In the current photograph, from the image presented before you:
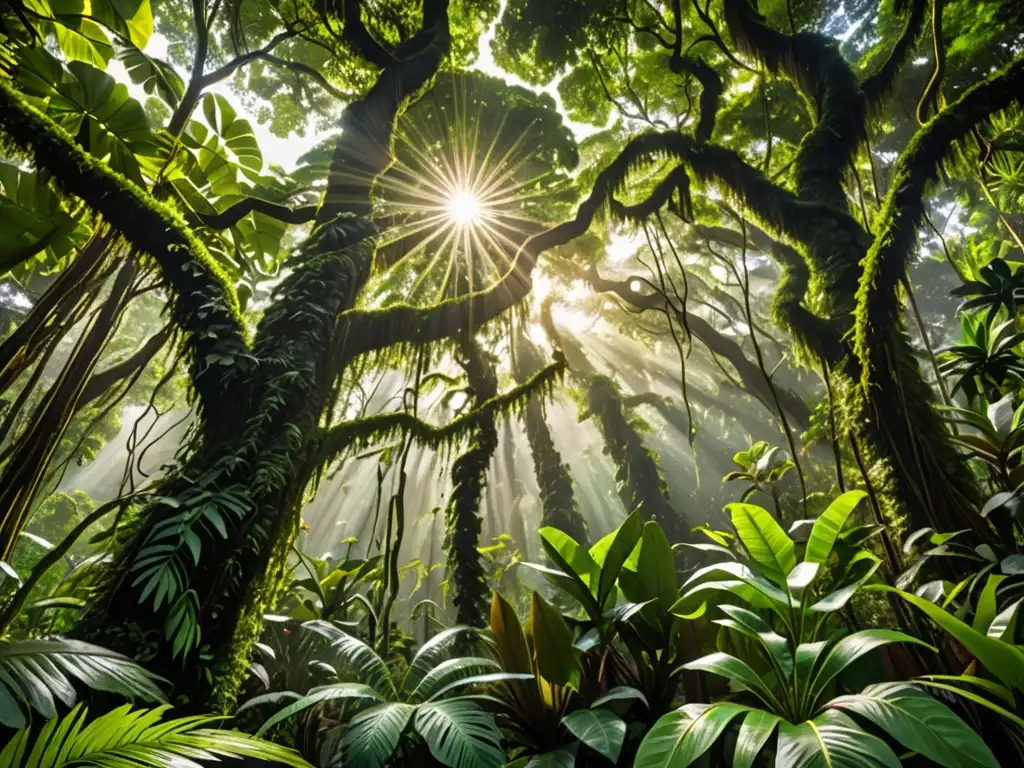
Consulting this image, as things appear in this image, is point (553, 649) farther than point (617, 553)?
No

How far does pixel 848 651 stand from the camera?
1.43 metres

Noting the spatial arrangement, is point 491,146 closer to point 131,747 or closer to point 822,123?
point 822,123

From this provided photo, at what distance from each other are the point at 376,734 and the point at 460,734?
0.28 meters

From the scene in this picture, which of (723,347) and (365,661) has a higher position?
(723,347)

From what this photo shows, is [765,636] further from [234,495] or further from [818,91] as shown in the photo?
[818,91]

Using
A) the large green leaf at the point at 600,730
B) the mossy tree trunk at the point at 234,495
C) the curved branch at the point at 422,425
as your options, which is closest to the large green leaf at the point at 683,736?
the large green leaf at the point at 600,730

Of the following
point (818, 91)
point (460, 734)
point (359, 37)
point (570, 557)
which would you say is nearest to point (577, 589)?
point (570, 557)

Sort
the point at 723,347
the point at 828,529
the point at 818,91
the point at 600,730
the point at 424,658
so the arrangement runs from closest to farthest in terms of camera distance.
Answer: the point at 600,730 → the point at 828,529 → the point at 424,658 → the point at 818,91 → the point at 723,347

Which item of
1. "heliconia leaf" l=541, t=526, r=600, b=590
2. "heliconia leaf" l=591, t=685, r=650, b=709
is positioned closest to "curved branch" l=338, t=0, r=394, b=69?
"heliconia leaf" l=541, t=526, r=600, b=590

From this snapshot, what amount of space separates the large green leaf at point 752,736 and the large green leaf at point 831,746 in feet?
0.11

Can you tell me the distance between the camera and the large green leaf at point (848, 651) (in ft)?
4.60

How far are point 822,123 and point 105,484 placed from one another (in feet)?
160

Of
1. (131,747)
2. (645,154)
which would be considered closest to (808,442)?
(645,154)

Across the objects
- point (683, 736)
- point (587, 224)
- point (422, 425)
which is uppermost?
point (587, 224)
